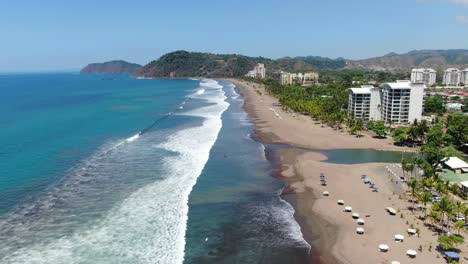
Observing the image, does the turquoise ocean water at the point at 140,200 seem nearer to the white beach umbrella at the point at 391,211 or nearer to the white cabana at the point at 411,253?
the white cabana at the point at 411,253

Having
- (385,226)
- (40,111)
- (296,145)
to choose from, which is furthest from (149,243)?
(40,111)

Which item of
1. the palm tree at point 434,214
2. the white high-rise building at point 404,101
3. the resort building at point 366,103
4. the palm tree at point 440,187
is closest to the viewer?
the palm tree at point 434,214

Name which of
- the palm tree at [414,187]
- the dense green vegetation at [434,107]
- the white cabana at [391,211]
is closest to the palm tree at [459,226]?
the white cabana at [391,211]

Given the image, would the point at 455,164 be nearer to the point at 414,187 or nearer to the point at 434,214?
the point at 414,187

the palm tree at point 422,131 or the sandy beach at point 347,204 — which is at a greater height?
the palm tree at point 422,131

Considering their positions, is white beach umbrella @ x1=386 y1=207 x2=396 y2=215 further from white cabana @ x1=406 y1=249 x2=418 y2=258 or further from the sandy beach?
white cabana @ x1=406 y1=249 x2=418 y2=258

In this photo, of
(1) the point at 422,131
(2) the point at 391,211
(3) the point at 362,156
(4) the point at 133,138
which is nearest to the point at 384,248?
(2) the point at 391,211

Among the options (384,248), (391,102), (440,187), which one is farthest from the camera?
(391,102)

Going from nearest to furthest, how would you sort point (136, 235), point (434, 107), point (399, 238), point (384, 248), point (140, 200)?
point (384, 248) < point (399, 238) < point (136, 235) < point (140, 200) < point (434, 107)
